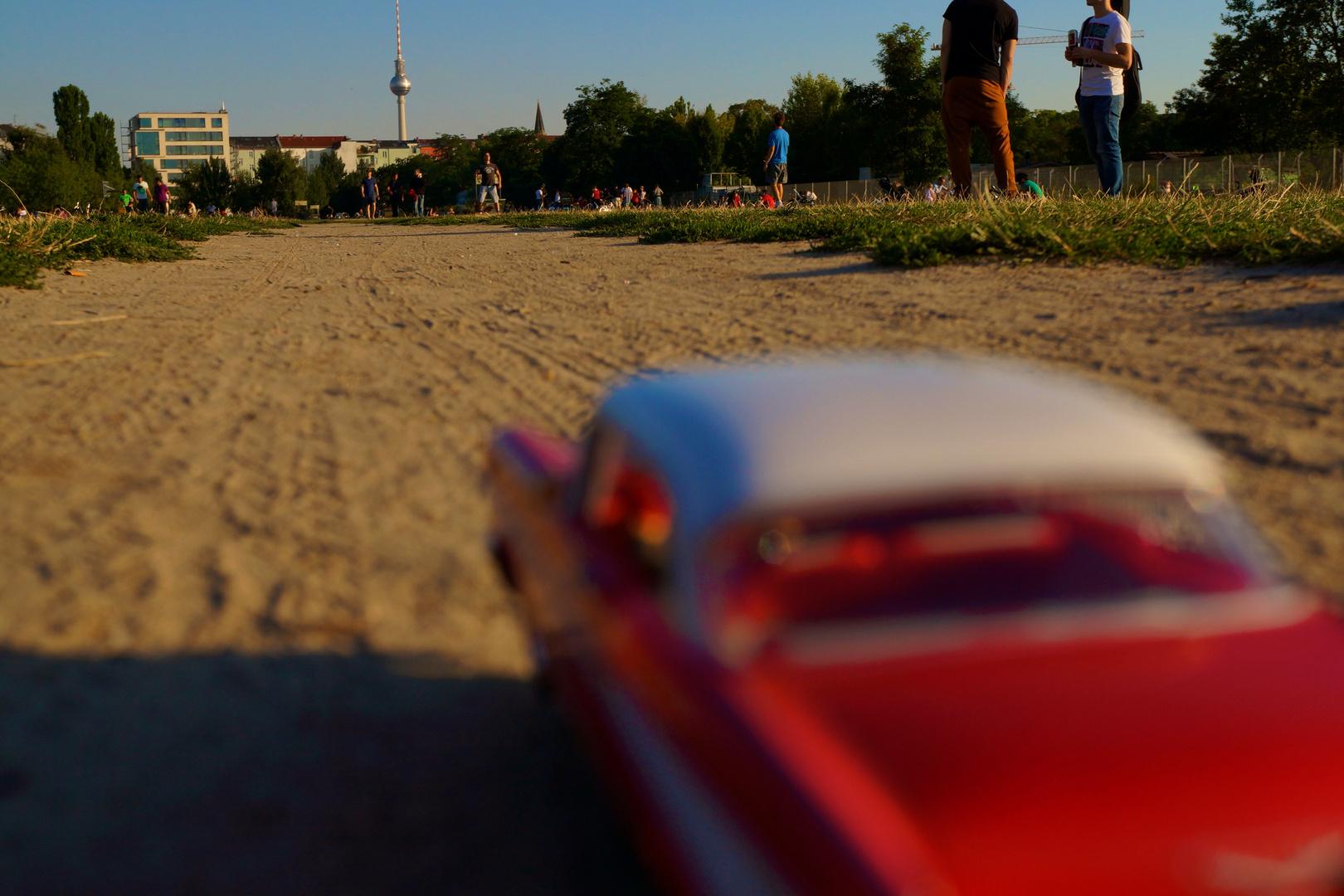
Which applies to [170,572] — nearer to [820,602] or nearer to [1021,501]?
[820,602]

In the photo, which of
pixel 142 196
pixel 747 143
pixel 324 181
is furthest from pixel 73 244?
pixel 324 181

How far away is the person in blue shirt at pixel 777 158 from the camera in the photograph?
1903cm

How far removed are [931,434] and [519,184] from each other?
341 feet

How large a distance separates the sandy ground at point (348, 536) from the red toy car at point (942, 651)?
505 millimetres

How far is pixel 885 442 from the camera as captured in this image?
50.6 inches

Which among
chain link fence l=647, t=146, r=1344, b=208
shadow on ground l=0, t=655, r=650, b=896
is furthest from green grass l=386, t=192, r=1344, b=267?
shadow on ground l=0, t=655, r=650, b=896

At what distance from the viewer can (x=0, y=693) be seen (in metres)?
2.05

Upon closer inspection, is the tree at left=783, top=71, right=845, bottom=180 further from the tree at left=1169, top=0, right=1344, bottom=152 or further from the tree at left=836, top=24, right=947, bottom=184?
the tree at left=1169, top=0, right=1344, bottom=152

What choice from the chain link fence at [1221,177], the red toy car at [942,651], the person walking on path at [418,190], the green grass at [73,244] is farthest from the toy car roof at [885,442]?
the person walking on path at [418,190]

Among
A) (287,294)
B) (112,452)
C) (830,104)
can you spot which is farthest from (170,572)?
(830,104)

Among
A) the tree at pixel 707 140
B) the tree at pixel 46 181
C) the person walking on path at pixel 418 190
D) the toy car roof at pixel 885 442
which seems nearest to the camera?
the toy car roof at pixel 885 442

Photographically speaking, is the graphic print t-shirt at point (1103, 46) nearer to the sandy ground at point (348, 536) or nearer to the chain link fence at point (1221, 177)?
the chain link fence at point (1221, 177)

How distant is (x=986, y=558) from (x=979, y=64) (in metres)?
11.5

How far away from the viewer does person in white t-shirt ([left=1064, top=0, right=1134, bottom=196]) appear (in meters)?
10.2
